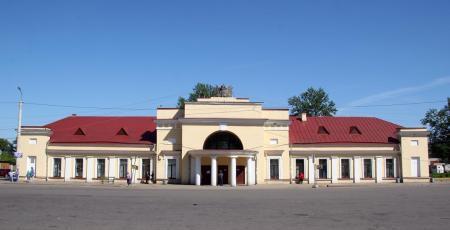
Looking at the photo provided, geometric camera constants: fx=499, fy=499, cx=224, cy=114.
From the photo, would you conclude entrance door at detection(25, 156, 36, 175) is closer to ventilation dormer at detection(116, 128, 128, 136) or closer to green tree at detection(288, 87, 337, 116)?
ventilation dormer at detection(116, 128, 128, 136)

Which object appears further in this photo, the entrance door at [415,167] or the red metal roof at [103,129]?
the red metal roof at [103,129]

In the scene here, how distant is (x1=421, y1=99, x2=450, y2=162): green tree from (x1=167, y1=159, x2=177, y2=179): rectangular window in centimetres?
4212

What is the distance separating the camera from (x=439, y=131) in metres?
75.7

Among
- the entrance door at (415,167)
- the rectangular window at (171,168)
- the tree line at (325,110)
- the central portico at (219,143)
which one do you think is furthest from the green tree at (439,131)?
the rectangular window at (171,168)

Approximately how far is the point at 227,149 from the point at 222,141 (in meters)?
1.27

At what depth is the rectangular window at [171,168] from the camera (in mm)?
53250

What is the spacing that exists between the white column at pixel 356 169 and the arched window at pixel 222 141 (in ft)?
42.5

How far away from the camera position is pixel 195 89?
8181 cm

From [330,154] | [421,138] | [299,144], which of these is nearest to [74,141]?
[299,144]

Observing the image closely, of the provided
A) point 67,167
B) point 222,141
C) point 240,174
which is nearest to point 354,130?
point 240,174

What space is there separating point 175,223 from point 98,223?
2.17 meters

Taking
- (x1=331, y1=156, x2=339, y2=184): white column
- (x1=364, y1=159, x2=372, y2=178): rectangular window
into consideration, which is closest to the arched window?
(x1=331, y1=156, x2=339, y2=184): white column

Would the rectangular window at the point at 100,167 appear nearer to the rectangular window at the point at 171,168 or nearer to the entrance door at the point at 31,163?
the entrance door at the point at 31,163

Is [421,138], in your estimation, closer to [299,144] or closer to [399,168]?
[399,168]
